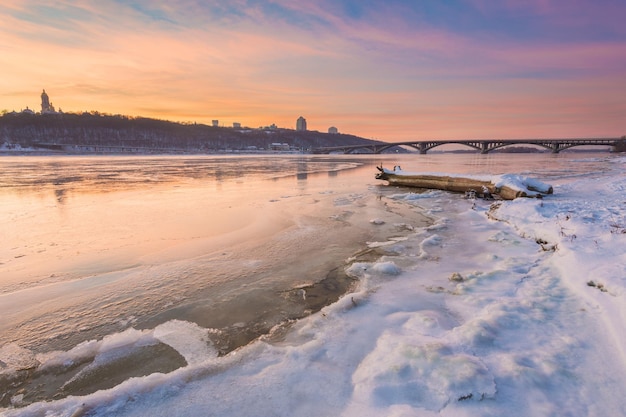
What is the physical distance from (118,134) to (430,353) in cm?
18745

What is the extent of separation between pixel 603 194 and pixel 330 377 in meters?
13.6

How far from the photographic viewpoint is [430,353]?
9.47 ft

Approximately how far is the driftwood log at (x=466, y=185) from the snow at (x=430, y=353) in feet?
21.1

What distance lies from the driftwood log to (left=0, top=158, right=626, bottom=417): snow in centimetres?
644

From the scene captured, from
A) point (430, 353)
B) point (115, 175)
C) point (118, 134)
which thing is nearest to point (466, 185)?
point (430, 353)

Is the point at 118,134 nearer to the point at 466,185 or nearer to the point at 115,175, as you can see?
the point at 115,175

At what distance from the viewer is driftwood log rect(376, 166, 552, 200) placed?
11117 mm

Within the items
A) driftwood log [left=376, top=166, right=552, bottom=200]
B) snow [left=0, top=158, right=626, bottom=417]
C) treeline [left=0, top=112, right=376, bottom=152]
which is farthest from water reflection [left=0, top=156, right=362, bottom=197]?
treeline [left=0, top=112, right=376, bottom=152]

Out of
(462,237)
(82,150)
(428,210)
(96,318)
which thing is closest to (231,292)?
(96,318)

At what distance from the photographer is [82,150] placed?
111 m

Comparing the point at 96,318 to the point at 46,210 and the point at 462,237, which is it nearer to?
the point at 462,237

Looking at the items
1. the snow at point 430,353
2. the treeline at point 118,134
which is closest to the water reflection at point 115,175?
the snow at point 430,353

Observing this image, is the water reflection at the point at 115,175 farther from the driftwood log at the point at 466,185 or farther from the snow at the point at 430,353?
the snow at the point at 430,353

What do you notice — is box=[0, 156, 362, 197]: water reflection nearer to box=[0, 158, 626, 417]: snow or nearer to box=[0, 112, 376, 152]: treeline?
box=[0, 158, 626, 417]: snow
